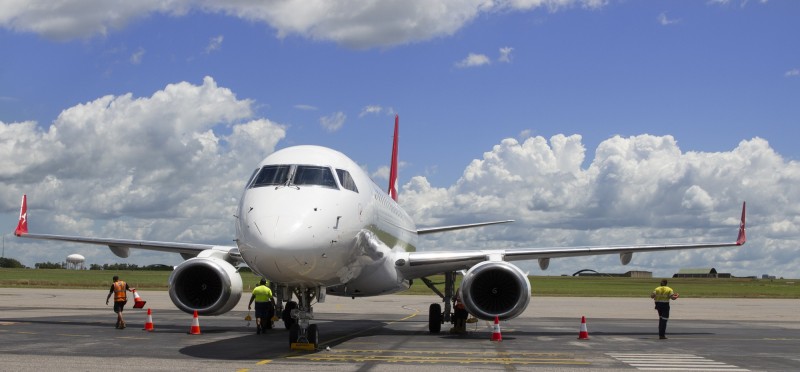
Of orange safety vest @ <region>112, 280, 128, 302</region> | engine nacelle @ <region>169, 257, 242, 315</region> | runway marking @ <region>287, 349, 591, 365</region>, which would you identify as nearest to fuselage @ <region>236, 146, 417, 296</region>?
runway marking @ <region>287, 349, 591, 365</region>

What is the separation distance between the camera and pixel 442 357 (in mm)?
16828

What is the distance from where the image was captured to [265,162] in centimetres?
1770

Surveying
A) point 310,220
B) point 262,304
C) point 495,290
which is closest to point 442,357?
point 310,220

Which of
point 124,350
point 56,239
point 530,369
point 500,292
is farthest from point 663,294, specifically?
point 56,239

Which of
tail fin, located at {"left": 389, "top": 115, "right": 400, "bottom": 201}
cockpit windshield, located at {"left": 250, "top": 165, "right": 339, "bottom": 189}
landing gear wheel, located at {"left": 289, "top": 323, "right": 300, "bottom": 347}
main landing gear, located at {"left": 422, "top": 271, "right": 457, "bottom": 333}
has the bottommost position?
landing gear wheel, located at {"left": 289, "top": 323, "right": 300, "bottom": 347}

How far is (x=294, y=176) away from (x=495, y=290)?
6791 mm

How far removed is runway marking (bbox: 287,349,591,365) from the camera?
52.2 feet

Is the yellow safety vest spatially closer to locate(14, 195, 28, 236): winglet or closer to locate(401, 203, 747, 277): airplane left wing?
locate(401, 203, 747, 277): airplane left wing

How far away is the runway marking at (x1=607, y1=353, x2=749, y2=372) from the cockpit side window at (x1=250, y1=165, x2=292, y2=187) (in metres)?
7.40

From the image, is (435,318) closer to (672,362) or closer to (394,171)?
(672,362)

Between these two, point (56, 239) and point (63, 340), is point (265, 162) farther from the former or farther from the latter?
point (56, 239)

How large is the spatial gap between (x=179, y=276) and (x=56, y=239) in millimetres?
8499

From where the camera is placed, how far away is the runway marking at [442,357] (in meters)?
15.9

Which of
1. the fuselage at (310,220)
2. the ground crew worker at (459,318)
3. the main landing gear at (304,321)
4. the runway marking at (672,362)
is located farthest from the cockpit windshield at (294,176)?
the ground crew worker at (459,318)
